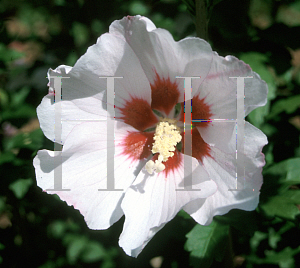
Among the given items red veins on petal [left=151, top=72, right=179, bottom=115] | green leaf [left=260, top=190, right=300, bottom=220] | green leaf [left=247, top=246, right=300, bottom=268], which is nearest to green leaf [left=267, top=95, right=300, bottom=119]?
green leaf [left=260, top=190, right=300, bottom=220]

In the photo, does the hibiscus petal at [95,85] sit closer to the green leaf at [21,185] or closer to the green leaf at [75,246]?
the green leaf at [21,185]

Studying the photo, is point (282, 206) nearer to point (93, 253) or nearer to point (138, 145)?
point (138, 145)

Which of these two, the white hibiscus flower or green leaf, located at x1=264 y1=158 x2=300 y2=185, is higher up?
the white hibiscus flower

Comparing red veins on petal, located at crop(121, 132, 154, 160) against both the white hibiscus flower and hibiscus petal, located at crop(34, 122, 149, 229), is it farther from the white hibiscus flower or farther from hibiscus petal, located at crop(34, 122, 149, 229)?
hibiscus petal, located at crop(34, 122, 149, 229)

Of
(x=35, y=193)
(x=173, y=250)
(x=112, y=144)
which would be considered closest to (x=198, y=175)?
(x=112, y=144)

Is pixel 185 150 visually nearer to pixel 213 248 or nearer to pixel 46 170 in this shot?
pixel 213 248
